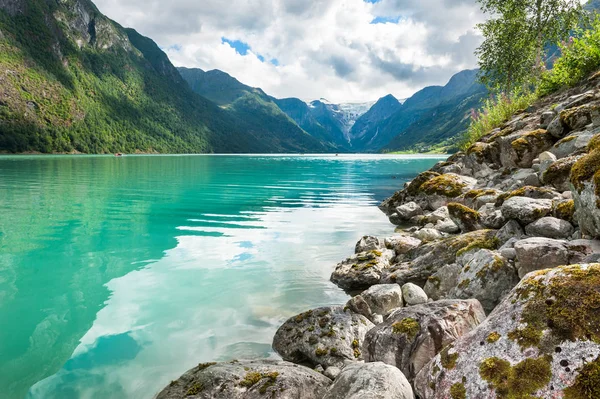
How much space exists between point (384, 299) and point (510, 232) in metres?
3.48

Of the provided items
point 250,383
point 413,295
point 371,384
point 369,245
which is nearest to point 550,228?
point 413,295

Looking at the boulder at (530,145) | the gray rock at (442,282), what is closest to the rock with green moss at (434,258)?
the gray rock at (442,282)

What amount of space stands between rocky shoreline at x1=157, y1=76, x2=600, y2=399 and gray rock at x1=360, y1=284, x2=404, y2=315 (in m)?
0.03

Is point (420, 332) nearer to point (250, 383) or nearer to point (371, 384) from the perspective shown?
point (371, 384)

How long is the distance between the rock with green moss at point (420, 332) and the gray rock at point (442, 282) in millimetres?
2913

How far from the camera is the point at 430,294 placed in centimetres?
916

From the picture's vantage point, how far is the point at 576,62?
22297 millimetres

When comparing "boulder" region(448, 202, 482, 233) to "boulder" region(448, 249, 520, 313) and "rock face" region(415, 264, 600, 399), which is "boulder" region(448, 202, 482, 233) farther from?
"rock face" region(415, 264, 600, 399)

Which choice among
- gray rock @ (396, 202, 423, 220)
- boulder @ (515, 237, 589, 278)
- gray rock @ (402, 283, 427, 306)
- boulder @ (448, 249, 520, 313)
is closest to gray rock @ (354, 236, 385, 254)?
gray rock @ (402, 283, 427, 306)

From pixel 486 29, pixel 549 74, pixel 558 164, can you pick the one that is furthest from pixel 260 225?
pixel 486 29

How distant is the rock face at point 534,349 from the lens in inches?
133

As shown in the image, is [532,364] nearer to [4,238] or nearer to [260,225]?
[260,225]

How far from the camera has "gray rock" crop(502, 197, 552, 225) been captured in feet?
A: 28.2

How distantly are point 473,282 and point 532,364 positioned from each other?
4.13 m
